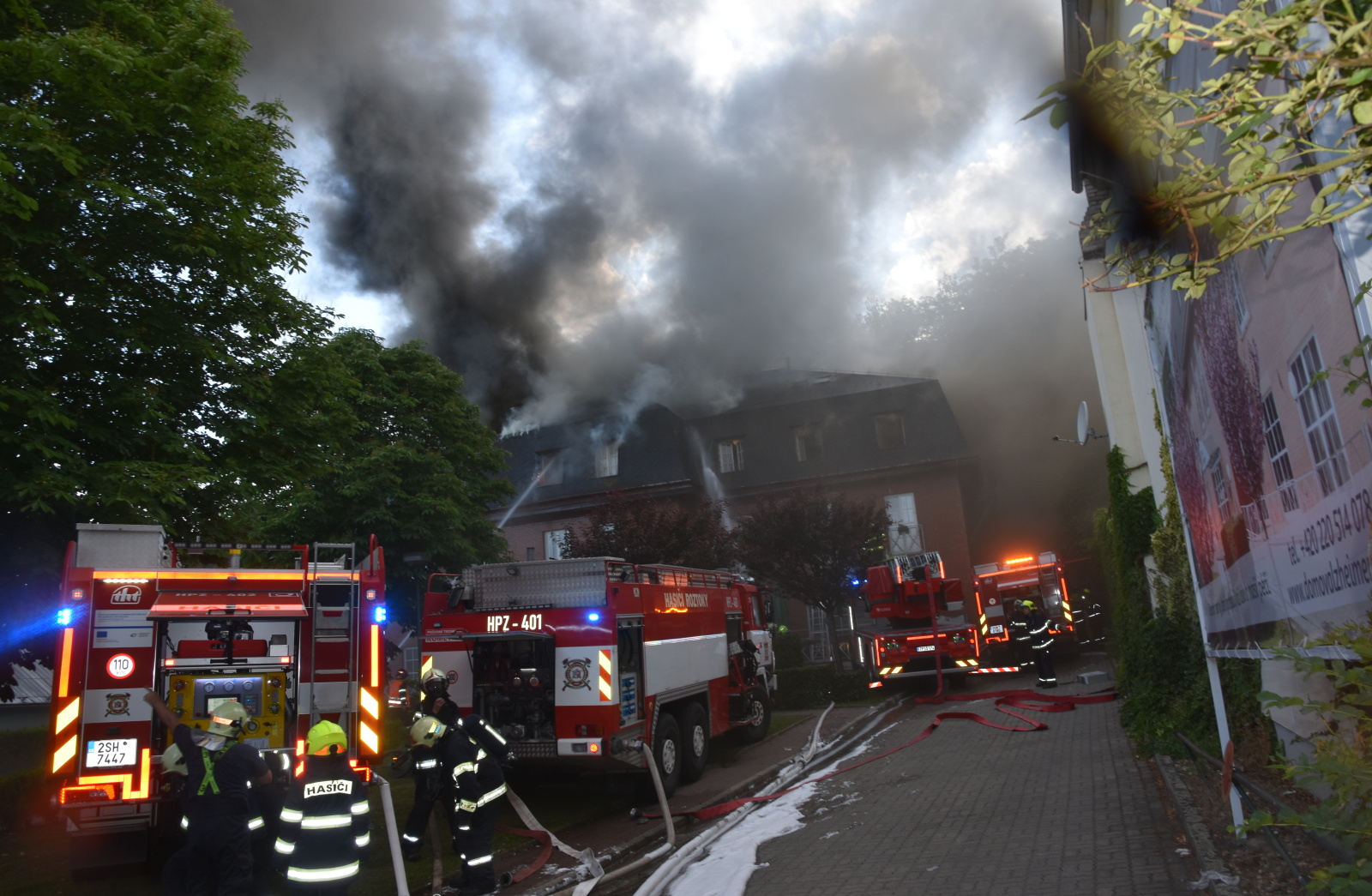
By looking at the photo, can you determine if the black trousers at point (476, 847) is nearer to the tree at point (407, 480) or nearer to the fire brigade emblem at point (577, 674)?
the fire brigade emblem at point (577, 674)

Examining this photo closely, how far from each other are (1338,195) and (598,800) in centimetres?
873

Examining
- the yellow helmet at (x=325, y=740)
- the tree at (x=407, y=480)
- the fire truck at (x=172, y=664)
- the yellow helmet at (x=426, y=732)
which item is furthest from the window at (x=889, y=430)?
the yellow helmet at (x=325, y=740)

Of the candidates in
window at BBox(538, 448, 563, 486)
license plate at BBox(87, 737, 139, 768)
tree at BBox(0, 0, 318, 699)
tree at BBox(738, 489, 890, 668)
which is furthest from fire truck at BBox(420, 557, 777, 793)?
window at BBox(538, 448, 563, 486)

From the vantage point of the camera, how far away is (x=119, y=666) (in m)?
6.72

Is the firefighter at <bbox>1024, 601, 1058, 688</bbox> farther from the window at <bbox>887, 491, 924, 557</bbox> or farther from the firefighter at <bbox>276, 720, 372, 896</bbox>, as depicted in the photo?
the firefighter at <bbox>276, 720, 372, 896</bbox>

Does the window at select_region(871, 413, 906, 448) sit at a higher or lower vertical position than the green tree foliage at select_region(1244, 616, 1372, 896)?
higher

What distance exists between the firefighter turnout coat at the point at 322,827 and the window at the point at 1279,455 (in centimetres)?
480

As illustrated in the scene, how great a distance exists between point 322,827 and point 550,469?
89.4 feet

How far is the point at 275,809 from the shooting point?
5.37 meters

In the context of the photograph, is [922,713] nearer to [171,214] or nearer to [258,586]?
Result: [258,586]

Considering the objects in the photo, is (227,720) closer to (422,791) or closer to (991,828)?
(422,791)

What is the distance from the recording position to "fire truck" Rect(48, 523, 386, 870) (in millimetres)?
6457

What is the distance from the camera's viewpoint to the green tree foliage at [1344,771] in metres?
2.10

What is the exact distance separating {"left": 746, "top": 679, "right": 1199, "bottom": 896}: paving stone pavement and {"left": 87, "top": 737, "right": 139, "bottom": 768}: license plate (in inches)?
185
